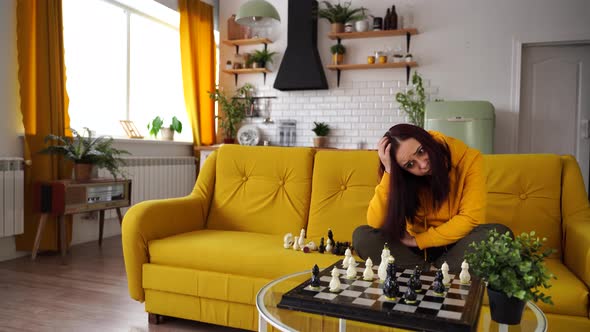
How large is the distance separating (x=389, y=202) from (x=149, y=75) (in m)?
4.36

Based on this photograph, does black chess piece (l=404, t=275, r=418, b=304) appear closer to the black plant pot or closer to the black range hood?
the black plant pot

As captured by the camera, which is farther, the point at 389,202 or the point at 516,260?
the point at 389,202

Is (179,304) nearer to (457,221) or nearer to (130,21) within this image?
(457,221)

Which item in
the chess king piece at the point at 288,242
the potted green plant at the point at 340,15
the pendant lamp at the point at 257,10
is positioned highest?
the potted green plant at the point at 340,15

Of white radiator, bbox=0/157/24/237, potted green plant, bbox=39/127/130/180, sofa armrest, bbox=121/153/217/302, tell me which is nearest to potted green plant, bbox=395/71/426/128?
potted green plant, bbox=39/127/130/180

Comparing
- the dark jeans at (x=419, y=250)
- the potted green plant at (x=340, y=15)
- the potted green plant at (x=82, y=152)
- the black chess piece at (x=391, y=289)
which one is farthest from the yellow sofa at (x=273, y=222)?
the potted green plant at (x=340, y=15)

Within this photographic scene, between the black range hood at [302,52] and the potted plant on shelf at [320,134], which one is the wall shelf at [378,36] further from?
the potted plant on shelf at [320,134]

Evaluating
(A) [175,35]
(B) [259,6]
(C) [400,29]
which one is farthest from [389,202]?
(A) [175,35]

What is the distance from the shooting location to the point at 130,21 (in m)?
5.09

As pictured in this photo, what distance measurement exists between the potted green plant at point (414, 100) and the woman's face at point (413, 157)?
3476 millimetres

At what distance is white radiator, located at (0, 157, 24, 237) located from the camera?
3.40 m

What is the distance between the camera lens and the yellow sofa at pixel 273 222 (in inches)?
78.1

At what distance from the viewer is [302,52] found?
5.54 metres

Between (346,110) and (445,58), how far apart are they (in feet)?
4.05
